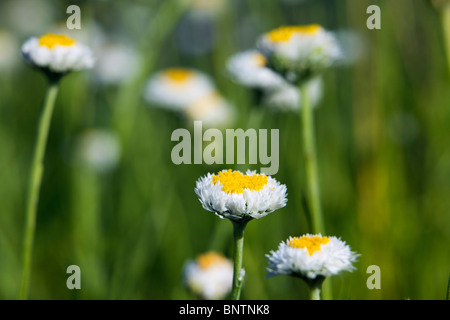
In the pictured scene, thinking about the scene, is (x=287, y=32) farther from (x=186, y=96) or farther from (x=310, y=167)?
(x=186, y=96)

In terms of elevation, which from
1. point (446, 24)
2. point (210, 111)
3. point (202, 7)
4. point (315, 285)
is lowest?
point (315, 285)

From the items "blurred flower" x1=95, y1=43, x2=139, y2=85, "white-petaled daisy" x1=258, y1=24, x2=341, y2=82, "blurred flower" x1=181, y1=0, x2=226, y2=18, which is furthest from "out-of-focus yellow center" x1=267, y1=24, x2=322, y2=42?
"blurred flower" x1=181, y1=0, x2=226, y2=18

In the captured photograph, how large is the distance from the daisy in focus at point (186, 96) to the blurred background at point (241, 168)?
0.18ft

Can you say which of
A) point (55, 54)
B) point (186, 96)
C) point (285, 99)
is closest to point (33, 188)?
point (55, 54)

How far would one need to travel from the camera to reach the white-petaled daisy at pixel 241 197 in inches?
18.6

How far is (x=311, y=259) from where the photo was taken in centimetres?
46

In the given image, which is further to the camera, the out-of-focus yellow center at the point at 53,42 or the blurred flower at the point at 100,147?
the blurred flower at the point at 100,147

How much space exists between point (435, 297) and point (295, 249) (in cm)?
56

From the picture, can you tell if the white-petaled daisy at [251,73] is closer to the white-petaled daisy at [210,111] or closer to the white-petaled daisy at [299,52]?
the white-petaled daisy at [299,52]

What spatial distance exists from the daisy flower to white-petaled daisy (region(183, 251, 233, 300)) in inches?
9.8

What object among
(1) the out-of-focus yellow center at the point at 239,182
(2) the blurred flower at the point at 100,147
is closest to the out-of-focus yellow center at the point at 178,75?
(2) the blurred flower at the point at 100,147

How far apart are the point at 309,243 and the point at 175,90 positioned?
888 mm

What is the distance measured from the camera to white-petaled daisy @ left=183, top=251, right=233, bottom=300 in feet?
2.34

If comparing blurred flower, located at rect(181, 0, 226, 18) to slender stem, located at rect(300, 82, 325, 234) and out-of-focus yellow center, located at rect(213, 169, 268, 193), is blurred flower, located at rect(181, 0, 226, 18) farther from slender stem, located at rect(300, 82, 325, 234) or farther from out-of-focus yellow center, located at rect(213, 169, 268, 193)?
out-of-focus yellow center, located at rect(213, 169, 268, 193)
